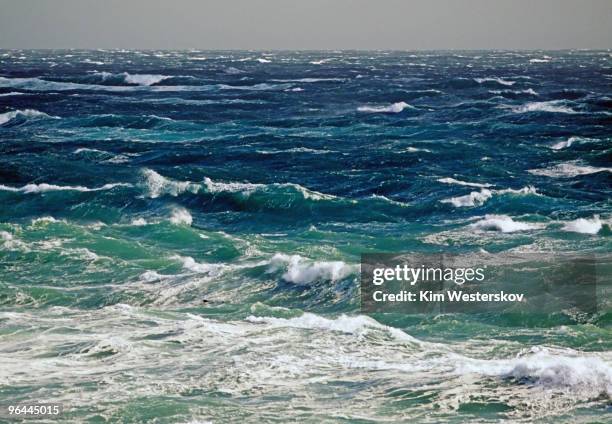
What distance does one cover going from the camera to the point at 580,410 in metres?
13.6

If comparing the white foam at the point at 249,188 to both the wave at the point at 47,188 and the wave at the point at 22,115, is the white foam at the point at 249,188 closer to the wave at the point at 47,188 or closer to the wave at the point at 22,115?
the wave at the point at 47,188

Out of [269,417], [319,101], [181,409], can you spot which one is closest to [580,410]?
[269,417]

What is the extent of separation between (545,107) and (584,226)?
37.7 m

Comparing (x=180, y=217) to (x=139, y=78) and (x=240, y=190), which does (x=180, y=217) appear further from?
(x=139, y=78)

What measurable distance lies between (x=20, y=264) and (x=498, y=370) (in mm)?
15030

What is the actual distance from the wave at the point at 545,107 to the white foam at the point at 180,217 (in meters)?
35.7

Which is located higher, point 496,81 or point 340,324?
point 496,81

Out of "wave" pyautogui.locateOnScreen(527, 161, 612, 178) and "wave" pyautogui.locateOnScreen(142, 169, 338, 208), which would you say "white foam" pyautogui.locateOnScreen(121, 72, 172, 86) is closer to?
"wave" pyautogui.locateOnScreen(142, 169, 338, 208)

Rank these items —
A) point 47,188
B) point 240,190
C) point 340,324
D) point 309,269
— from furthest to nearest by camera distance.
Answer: point 47,188
point 240,190
point 309,269
point 340,324

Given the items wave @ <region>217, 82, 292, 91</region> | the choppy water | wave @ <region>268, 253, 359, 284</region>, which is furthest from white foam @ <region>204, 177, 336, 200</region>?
→ wave @ <region>217, 82, 292, 91</region>

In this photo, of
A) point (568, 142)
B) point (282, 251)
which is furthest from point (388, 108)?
point (282, 251)

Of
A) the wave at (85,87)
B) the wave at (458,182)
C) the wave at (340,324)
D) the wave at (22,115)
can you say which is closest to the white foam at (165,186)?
the wave at (458,182)

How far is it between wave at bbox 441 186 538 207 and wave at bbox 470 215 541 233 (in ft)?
9.77

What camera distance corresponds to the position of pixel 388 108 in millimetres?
65125
